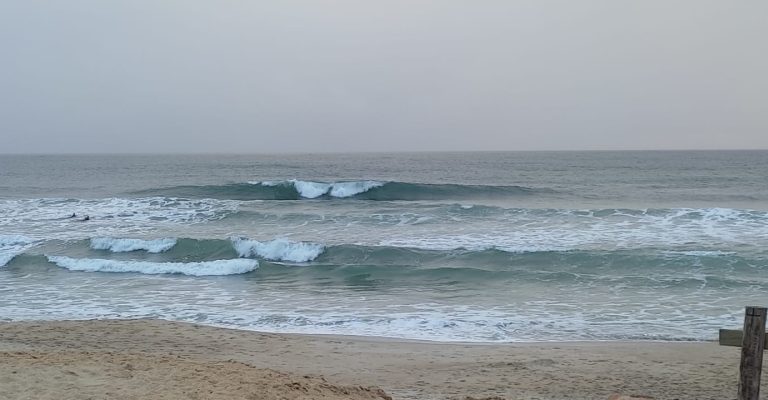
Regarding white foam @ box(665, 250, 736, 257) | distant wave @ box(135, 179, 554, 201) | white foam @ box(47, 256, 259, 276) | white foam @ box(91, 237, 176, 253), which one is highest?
distant wave @ box(135, 179, 554, 201)

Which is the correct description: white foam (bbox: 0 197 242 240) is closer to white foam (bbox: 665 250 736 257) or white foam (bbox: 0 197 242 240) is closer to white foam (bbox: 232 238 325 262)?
white foam (bbox: 232 238 325 262)

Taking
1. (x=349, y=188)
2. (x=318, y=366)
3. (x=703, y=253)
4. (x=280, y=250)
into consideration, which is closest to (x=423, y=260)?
(x=280, y=250)

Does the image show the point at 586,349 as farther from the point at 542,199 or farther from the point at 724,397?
the point at 542,199

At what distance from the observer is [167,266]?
1641 centimetres

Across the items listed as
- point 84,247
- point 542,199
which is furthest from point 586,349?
point 542,199

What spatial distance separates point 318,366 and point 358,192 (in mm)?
28150

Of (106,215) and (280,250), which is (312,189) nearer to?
(106,215)

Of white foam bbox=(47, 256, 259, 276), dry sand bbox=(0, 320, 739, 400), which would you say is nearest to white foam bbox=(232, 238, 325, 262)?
white foam bbox=(47, 256, 259, 276)

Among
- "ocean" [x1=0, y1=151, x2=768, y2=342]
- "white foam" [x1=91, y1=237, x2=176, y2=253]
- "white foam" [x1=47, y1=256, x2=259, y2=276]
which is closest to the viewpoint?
"ocean" [x1=0, y1=151, x2=768, y2=342]

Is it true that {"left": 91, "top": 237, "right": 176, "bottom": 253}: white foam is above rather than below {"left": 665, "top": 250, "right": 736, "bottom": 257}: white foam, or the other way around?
below

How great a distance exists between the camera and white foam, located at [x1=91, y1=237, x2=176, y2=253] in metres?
19.1

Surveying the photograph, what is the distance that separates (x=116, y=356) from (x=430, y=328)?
5.26m

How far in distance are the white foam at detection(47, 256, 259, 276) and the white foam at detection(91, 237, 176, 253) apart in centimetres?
225

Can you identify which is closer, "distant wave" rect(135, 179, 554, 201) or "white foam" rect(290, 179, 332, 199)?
"distant wave" rect(135, 179, 554, 201)
